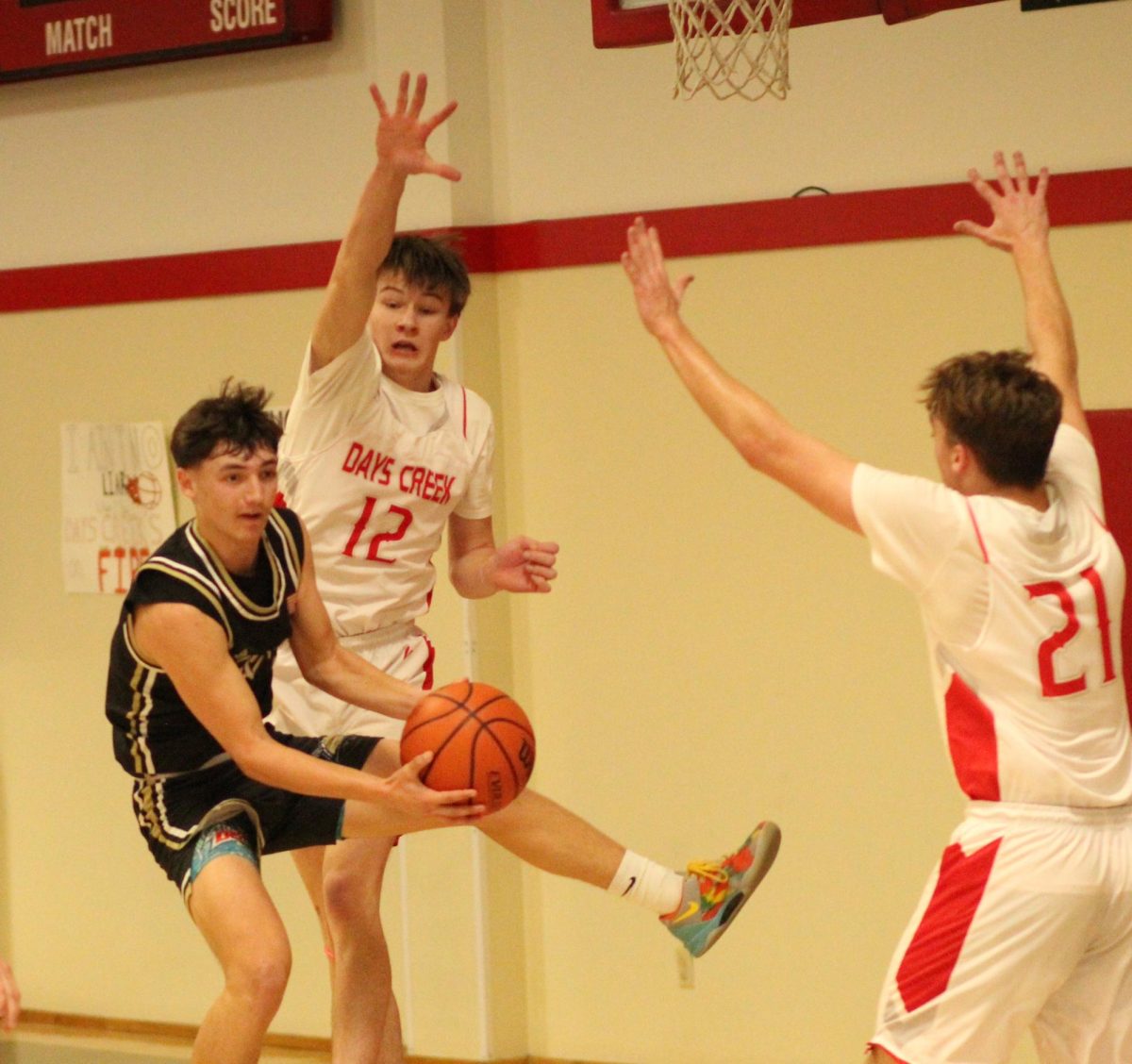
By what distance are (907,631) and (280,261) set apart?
2770 millimetres

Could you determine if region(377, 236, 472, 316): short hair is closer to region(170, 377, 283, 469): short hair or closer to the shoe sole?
region(170, 377, 283, 469): short hair

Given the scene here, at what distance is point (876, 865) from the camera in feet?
19.0

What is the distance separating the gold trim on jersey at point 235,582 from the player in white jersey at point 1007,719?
1.26 metres

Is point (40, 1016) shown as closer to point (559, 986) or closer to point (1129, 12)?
point (559, 986)

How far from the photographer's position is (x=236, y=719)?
394cm

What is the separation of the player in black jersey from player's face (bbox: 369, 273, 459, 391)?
1.99 feet

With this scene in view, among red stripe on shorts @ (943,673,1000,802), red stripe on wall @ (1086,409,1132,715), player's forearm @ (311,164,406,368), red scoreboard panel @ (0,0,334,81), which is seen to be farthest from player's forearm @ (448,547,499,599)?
red scoreboard panel @ (0,0,334,81)

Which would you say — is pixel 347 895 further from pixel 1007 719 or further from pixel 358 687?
pixel 1007 719

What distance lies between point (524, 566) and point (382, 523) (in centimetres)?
42

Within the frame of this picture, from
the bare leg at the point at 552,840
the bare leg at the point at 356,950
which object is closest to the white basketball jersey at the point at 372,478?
the bare leg at the point at 356,950

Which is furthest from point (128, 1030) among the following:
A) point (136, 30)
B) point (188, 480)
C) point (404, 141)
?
point (404, 141)

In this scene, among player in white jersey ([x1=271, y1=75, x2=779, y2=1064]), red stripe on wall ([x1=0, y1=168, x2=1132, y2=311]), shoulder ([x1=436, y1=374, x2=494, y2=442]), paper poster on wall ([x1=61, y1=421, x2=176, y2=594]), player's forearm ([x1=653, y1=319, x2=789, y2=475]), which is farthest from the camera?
paper poster on wall ([x1=61, y1=421, x2=176, y2=594])

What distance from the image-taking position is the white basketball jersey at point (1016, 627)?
349 cm

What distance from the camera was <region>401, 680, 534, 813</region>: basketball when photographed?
12.8 ft
